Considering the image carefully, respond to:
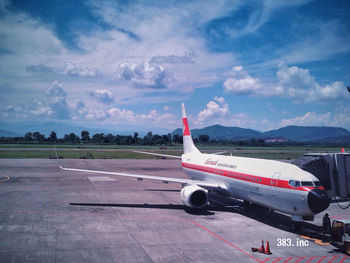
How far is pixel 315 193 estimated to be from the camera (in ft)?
54.1

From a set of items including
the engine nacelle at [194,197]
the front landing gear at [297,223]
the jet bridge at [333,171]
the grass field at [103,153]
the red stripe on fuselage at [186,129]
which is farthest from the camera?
the grass field at [103,153]

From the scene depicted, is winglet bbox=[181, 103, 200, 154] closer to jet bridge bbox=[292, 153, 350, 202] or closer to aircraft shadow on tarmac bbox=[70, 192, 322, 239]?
aircraft shadow on tarmac bbox=[70, 192, 322, 239]

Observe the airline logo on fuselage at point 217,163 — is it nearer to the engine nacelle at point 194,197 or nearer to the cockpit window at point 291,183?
the engine nacelle at point 194,197

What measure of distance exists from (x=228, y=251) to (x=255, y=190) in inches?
259

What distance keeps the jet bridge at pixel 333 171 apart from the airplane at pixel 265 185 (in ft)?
3.93

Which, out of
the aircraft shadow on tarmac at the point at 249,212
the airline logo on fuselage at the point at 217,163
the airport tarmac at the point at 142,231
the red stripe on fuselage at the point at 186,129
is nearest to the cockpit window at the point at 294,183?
the airport tarmac at the point at 142,231

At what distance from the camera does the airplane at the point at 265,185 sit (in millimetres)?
16812

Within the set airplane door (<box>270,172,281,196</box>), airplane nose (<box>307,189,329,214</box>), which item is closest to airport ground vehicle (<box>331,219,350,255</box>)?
airplane nose (<box>307,189,329,214</box>)

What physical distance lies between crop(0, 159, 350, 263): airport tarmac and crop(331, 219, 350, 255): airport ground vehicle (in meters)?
0.49

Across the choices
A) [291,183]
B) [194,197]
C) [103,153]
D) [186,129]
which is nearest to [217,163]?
[194,197]

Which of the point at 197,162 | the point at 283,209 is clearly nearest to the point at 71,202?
the point at 197,162

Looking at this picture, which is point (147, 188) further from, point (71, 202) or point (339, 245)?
point (339, 245)

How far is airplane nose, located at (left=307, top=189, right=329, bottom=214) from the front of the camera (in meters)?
16.2

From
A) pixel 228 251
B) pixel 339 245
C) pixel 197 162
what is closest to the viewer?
pixel 228 251
